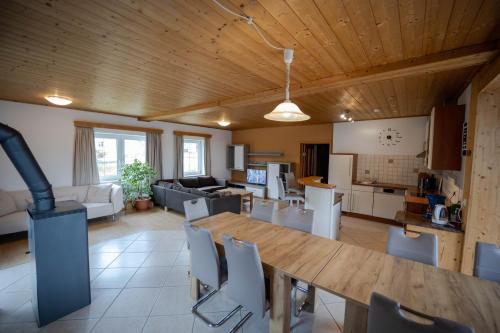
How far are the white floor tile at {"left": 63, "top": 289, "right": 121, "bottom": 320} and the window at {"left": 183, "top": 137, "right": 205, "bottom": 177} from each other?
4.95 metres

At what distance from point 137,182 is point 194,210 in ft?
11.2

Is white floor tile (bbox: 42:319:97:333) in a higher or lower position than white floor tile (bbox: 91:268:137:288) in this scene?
lower

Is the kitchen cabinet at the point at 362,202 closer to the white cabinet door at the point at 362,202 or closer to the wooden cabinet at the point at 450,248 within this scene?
the white cabinet door at the point at 362,202

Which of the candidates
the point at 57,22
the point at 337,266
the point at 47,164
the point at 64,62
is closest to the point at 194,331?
the point at 337,266

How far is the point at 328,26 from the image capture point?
162cm

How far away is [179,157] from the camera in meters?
6.75

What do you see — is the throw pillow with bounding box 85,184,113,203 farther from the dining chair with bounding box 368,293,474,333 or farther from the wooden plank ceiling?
the dining chair with bounding box 368,293,474,333

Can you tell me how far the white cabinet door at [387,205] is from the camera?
483cm

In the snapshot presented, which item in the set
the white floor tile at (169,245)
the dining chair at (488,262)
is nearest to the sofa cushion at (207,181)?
the white floor tile at (169,245)

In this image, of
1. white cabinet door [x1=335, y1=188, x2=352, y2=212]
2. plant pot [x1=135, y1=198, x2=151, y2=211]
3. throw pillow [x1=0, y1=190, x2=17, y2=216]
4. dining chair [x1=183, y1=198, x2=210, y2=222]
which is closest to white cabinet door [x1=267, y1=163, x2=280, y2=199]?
white cabinet door [x1=335, y1=188, x2=352, y2=212]

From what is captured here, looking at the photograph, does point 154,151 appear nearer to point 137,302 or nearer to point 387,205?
point 137,302

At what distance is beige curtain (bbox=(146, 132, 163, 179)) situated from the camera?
238 inches

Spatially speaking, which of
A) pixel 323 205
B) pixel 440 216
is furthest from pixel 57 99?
pixel 440 216

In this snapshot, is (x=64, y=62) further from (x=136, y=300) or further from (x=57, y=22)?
(x=136, y=300)
